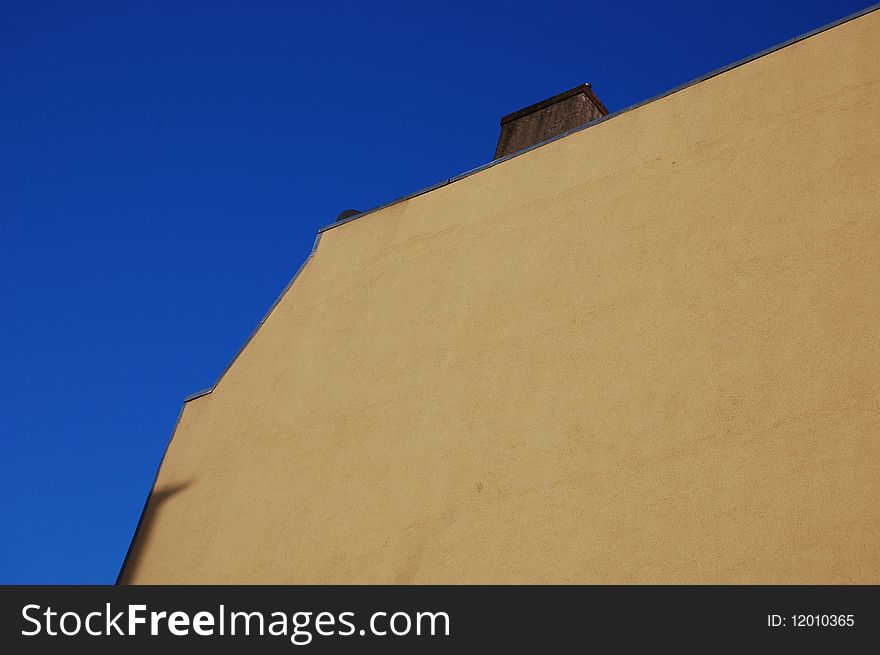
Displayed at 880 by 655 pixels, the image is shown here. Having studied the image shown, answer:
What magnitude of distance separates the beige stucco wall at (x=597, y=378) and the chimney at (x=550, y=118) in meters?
1.49

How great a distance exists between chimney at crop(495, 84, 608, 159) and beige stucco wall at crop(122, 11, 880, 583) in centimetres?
149

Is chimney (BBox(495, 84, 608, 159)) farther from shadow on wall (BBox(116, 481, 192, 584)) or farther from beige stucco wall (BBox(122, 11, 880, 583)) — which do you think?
shadow on wall (BBox(116, 481, 192, 584))

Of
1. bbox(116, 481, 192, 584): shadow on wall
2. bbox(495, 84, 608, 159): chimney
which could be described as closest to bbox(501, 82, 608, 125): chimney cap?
bbox(495, 84, 608, 159): chimney

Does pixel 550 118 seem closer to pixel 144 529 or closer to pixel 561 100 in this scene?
pixel 561 100

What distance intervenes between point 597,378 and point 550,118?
14.0ft

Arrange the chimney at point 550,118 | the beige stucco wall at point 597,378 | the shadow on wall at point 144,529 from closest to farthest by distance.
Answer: the beige stucco wall at point 597,378 → the shadow on wall at point 144,529 → the chimney at point 550,118

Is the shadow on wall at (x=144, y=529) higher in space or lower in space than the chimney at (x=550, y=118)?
lower

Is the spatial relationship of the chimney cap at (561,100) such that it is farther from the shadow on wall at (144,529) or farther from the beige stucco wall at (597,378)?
the shadow on wall at (144,529)

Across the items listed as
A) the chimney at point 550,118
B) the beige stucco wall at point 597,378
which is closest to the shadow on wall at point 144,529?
the beige stucco wall at point 597,378

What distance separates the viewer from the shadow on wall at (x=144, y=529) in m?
8.30

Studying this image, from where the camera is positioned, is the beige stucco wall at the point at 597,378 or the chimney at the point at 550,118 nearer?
the beige stucco wall at the point at 597,378

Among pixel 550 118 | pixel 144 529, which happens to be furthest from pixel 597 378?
pixel 144 529

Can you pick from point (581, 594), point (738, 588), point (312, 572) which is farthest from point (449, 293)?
point (738, 588)

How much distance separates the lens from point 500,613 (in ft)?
18.1
